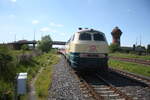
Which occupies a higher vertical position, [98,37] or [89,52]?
[98,37]

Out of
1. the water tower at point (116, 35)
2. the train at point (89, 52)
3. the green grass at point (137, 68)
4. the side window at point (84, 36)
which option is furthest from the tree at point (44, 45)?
the train at point (89, 52)

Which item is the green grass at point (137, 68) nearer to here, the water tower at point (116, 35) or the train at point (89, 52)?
the train at point (89, 52)

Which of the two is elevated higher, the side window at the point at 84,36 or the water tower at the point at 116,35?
the water tower at the point at 116,35

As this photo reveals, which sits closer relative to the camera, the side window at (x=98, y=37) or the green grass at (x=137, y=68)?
the side window at (x=98, y=37)

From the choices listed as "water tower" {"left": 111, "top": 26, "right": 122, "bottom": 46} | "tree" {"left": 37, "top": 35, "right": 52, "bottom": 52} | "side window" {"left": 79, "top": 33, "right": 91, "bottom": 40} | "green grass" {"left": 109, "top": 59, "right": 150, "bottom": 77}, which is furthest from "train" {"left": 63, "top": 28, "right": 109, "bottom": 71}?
"water tower" {"left": 111, "top": 26, "right": 122, "bottom": 46}

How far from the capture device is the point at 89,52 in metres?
12.3

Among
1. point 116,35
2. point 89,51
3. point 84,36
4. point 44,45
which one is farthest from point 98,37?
point 116,35

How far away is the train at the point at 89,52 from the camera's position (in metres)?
12.1

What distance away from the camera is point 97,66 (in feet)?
40.0

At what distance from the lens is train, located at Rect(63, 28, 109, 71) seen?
39.7 ft

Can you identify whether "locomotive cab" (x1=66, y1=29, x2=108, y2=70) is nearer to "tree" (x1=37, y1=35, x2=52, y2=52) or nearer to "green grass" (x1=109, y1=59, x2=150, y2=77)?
"green grass" (x1=109, y1=59, x2=150, y2=77)

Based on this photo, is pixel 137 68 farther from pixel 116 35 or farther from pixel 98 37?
pixel 116 35

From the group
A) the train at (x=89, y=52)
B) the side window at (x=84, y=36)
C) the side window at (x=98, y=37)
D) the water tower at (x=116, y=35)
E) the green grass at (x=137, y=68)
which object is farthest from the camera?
the water tower at (x=116, y=35)

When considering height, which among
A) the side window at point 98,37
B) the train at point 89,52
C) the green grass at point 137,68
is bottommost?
the green grass at point 137,68
